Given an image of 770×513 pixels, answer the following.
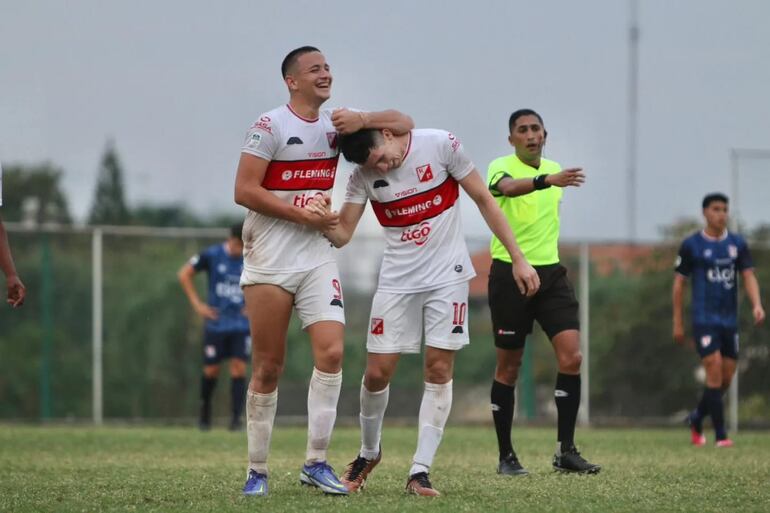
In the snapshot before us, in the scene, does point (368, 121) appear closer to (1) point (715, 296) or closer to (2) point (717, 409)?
(1) point (715, 296)

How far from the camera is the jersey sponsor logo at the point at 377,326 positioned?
785 cm

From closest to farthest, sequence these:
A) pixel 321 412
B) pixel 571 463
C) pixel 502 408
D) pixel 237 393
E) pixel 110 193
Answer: pixel 321 412
pixel 571 463
pixel 502 408
pixel 237 393
pixel 110 193

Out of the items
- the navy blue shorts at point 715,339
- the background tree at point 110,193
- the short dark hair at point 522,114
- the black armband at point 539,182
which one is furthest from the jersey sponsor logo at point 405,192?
the background tree at point 110,193

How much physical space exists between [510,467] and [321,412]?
6.97 feet

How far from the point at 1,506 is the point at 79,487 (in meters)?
1.11

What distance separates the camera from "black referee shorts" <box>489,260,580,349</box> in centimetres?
938

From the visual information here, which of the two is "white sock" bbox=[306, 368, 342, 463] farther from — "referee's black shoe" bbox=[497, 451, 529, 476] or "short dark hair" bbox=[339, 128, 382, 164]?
"referee's black shoe" bbox=[497, 451, 529, 476]

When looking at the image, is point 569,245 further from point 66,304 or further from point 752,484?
point 752,484

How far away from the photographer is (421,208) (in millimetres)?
7797

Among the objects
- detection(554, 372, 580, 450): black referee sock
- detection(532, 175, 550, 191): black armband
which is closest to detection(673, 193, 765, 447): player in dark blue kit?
detection(554, 372, 580, 450): black referee sock

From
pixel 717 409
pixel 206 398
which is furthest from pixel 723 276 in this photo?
pixel 206 398

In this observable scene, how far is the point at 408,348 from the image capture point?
7898 mm

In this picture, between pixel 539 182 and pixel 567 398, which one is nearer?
pixel 539 182

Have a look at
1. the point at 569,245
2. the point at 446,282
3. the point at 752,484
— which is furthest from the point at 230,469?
the point at 569,245
